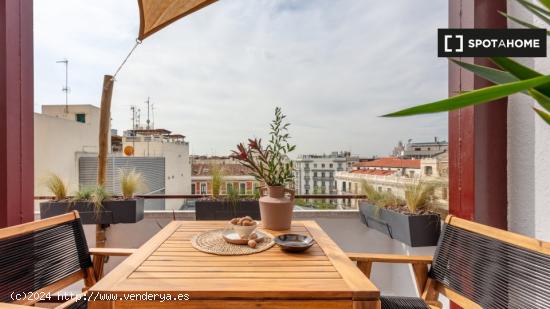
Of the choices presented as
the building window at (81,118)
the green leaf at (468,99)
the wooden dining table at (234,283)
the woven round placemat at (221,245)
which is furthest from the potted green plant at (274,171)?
the building window at (81,118)

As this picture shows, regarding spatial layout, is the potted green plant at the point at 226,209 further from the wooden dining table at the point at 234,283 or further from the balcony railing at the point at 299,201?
the wooden dining table at the point at 234,283

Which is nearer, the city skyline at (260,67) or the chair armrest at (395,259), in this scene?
the chair armrest at (395,259)

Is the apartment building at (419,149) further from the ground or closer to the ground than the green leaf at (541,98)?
closer to the ground

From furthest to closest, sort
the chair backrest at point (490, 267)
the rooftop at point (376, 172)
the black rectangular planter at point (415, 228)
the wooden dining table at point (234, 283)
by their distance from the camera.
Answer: the rooftop at point (376, 172) < the black rectangular planter at point (415, 228) < the chair backrest at point (490, 267) < the wooden dining table at point (234, 283)

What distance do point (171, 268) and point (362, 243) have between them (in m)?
2.12

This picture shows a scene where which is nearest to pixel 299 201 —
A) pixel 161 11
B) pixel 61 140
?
pixel 161 11

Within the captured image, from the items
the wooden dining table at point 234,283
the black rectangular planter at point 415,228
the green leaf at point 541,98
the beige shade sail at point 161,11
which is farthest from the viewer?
the beige shade sail at point 161,11

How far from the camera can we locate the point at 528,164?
1670mm

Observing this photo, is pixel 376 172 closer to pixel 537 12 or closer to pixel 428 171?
pixel 428 171

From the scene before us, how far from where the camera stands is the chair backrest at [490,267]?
1.05 m

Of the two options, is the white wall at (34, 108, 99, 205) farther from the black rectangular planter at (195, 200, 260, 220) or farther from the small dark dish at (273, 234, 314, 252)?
the small dark dish at (273, 234, 314, 252)

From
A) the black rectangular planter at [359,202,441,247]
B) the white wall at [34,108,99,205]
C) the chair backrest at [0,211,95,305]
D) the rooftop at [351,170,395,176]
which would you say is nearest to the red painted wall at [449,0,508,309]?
the black rectangular planter at [359,202,441,247]

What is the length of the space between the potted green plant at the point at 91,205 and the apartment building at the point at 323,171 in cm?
161

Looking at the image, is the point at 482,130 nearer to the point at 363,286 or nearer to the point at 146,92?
the point at 363,286
